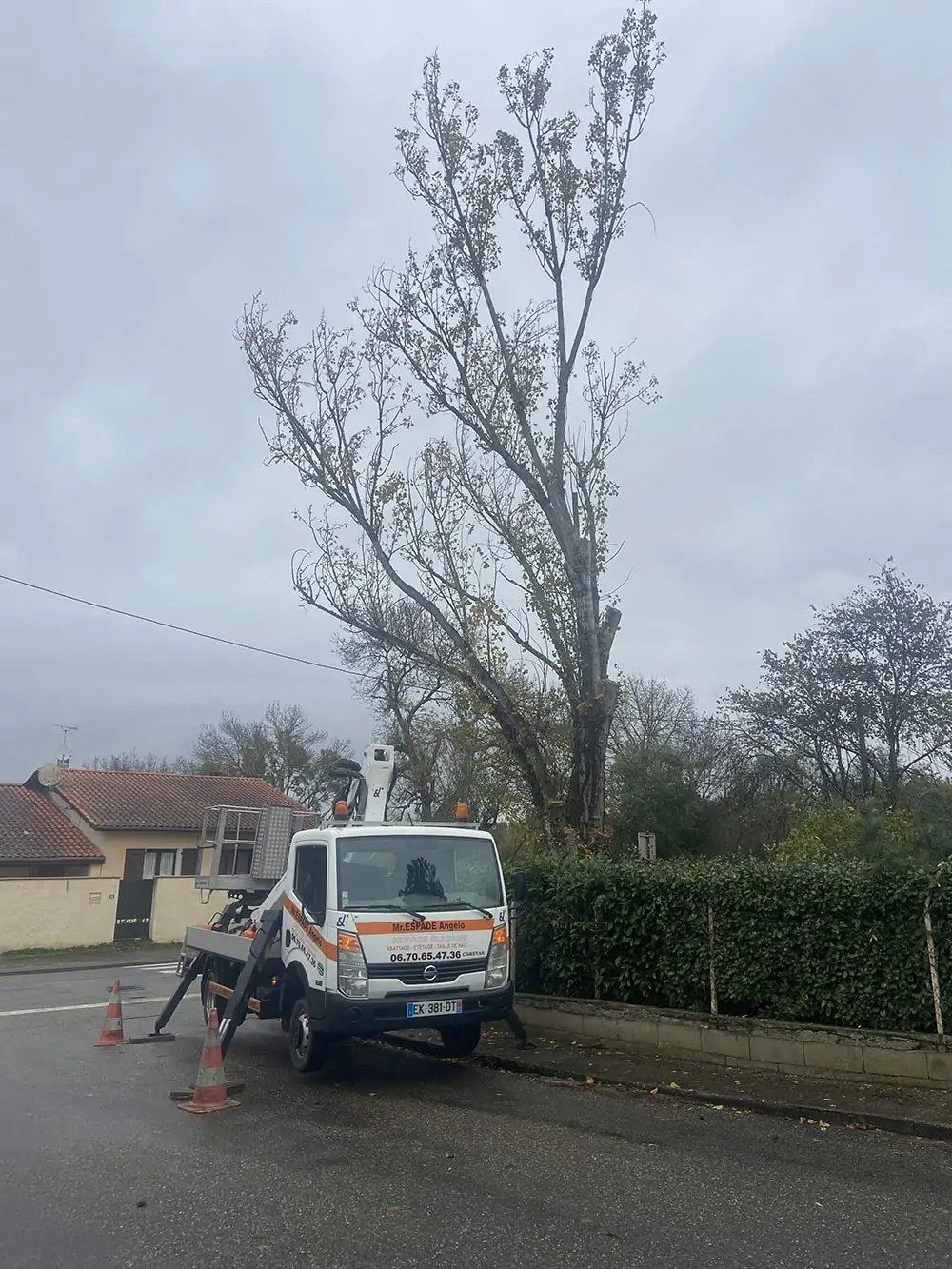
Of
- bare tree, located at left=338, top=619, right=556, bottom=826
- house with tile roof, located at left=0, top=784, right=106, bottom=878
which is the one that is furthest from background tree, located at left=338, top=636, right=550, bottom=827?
house with tile roof, located at left=0, top=784, right=106, bottom=878

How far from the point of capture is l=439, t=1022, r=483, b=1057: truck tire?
405 inches

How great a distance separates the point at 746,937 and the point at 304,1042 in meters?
4.34

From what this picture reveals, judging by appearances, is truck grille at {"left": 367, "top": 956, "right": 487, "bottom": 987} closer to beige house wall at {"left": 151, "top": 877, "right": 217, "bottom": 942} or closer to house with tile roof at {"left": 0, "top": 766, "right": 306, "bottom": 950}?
house with tile roof at {"left": 0, "top": 766, "right": 306, "bottom": 950}

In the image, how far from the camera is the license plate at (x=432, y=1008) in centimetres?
902

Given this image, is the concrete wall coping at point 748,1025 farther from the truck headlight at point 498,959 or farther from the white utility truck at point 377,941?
the truck headlight at point 498,959

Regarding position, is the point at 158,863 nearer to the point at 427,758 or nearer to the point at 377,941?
the point at 427,758

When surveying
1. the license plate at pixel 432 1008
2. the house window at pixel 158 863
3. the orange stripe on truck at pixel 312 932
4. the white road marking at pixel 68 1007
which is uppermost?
the house window at pixel 158 863

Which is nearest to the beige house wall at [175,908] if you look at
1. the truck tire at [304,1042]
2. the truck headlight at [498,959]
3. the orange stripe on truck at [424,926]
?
the truck tire at [304,1042]

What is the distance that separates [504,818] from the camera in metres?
27.2

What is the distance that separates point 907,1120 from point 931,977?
149 cm

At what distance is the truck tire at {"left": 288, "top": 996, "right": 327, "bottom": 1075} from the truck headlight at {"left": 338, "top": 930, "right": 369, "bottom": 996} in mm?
701

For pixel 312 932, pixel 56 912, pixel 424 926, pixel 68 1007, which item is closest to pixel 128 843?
pixel 56 912

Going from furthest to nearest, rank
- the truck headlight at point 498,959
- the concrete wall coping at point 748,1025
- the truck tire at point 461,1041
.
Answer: the truck tire at point 461,1041
the truck headlight at point 498,959
the concrete wall coping at point 748,1025

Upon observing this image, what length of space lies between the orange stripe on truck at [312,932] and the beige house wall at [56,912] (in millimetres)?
23634
